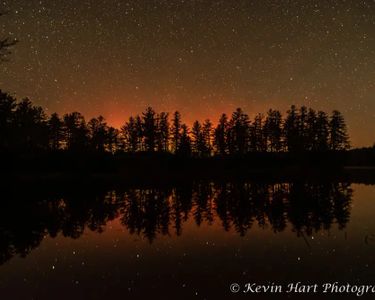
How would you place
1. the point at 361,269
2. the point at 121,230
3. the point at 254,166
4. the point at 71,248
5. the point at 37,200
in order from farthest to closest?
the point at 254,166, the point at 37,200, the point at 121,230, the point at 71,248, the point at 361,269

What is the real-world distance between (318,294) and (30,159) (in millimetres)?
46781

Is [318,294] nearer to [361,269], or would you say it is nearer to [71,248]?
[361,269]

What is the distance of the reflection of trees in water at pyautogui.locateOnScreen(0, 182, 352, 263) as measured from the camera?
18.1 meters

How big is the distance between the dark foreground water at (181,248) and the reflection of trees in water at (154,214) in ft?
0.20

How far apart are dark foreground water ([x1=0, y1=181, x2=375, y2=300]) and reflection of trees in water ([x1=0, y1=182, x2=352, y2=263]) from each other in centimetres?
6

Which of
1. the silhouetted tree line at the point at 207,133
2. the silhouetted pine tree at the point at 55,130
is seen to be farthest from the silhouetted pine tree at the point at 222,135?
the silhouetted pine tree at the point at 55,130

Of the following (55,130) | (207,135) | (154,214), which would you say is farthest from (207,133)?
(154,214)

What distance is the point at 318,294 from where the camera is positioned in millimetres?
9508

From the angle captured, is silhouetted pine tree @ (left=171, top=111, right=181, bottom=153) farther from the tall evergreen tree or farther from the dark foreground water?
the dark foreground water

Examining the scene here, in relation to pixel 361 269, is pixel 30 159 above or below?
above

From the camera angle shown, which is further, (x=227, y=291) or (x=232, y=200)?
(x=232, y=200)

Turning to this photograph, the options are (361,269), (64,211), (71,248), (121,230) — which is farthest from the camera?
(64,211)

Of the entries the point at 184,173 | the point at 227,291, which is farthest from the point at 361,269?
the point at 184,173

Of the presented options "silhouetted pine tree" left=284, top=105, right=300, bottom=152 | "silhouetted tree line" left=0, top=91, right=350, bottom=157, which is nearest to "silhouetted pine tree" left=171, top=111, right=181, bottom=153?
"silhouetted tree line" left=0, top=91, right=350, bottom=157
